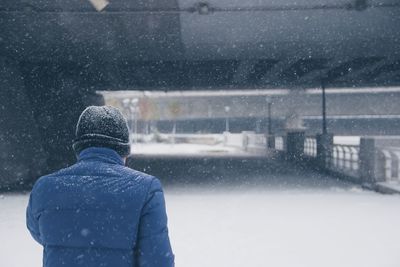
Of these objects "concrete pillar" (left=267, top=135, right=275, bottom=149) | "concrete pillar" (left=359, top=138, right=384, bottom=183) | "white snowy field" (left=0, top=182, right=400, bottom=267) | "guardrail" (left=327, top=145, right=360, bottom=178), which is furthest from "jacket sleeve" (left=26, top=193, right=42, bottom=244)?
"concrete pillar" (left=267, top=135, right=275, bottom=149)

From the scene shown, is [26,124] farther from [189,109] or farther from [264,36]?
[189,109]

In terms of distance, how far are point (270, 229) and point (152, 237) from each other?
5.91m

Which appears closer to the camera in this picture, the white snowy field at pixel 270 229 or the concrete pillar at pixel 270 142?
the white snowy field at pixel 270 229

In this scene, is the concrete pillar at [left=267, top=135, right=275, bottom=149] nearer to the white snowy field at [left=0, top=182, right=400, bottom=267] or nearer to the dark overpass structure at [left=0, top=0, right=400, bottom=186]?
the dark overpass structure at [left=0, top=0, right=400, bottom=186]

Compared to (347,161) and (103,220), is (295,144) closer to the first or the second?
(347,161)

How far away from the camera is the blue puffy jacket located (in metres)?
2.06

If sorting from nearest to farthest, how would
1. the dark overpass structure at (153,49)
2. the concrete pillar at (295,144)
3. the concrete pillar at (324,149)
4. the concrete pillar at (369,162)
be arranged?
the dark overpass structure at (153,49)
the concrete pillar at (369,162)
the concrete pillar at (324,149)
the concrete pillar at (295,144)

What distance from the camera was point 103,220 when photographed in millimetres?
2082

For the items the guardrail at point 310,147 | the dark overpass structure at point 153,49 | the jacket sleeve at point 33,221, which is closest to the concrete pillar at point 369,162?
the dark overpass structure at point 153,49

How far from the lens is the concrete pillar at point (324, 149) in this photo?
2035 centimetres

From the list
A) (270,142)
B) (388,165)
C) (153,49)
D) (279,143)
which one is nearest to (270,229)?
(388,165)

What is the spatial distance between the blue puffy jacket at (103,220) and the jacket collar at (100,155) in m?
A: 0.06

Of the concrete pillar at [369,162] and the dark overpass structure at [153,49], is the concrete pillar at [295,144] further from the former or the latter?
the concrete pillar at [369,162]

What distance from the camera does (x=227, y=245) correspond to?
6.55 m
